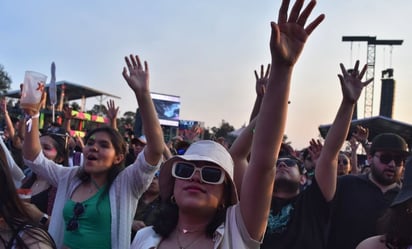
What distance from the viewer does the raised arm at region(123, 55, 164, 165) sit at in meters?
2.84

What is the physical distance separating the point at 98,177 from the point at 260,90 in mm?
1396

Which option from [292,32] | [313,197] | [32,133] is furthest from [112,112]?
[292,32]

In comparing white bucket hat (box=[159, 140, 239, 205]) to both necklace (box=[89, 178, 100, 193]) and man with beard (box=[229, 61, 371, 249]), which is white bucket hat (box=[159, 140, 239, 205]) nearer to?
man with beard (box=[229, 61, 371, 249])

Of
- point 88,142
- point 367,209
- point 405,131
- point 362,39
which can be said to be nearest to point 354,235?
point 367,209

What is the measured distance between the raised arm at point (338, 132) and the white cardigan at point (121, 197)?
111 cm

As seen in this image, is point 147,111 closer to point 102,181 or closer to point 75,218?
point 102,181

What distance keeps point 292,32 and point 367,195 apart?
2262 millimetres

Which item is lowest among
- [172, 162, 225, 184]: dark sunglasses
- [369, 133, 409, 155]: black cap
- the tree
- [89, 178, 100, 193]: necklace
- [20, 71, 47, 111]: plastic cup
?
[89, 178, 100, 193]: necklace

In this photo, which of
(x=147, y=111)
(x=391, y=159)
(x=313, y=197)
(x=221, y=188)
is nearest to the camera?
(x=221, y=188)

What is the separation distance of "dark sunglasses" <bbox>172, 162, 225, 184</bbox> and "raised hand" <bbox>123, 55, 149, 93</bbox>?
3.21 feet

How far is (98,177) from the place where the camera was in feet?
10.5

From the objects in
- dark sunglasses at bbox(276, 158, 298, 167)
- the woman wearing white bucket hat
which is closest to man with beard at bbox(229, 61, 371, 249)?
dark sunglasses at bbox(276, 158, 298, 167)

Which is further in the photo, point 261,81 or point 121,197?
point 261,81

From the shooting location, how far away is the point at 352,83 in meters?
3.04
